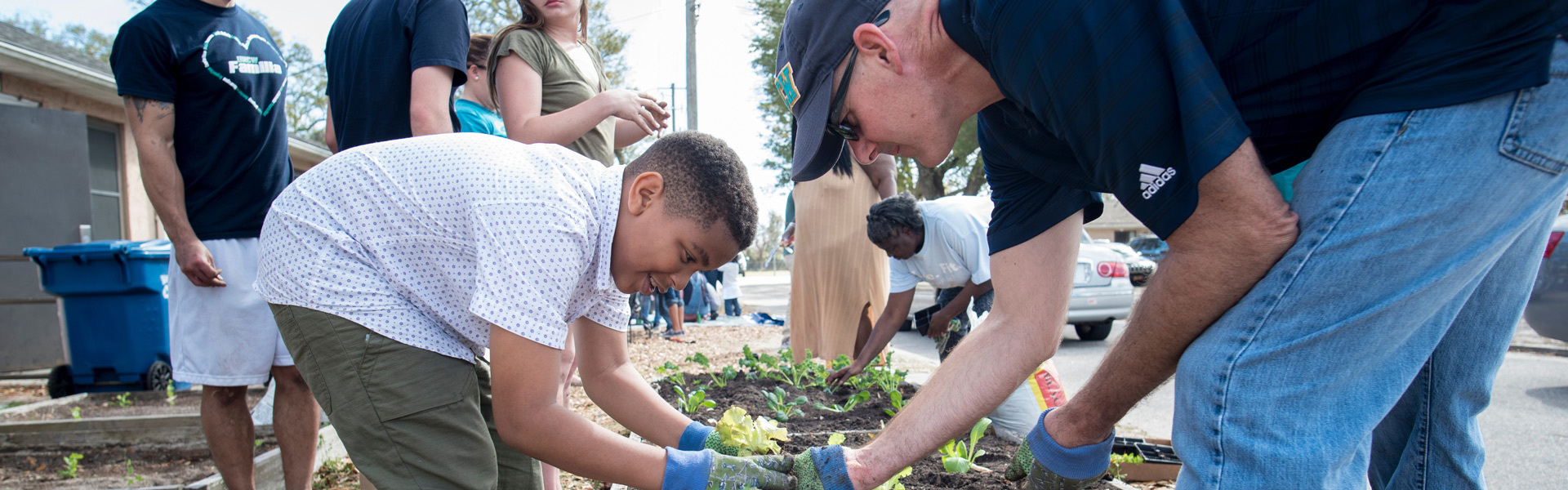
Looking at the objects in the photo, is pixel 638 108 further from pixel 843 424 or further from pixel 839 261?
pixel 839 261

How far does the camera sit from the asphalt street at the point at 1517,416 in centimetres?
331

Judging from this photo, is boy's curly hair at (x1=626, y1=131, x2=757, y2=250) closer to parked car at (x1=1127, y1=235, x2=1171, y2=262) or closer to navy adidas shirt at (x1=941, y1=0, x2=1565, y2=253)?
navy adidas shirt at (x1=941, y1=0, x2=1565, y2=253)

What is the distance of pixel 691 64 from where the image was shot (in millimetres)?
13969

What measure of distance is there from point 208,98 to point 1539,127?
3.22 meters

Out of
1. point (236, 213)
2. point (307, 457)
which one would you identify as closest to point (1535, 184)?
point (307, 457)

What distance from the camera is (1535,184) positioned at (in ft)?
3.16

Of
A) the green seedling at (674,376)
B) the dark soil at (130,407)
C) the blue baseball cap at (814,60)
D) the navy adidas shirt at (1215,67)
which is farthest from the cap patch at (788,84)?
the dark soil at (130,407)

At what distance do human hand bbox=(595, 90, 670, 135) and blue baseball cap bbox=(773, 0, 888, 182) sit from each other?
3.12 feet

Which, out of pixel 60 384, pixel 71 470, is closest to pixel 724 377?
pixel 71 470

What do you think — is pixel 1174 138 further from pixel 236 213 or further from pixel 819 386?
pixel 819 386

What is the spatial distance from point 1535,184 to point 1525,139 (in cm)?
8

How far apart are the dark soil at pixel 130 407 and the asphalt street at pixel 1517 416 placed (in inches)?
169

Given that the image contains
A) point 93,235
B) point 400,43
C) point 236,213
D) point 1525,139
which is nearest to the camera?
point 1525,139

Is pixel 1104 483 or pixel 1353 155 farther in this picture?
pixel 1104 483
